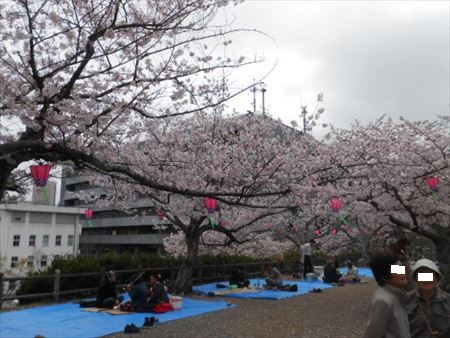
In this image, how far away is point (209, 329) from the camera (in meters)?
8.37

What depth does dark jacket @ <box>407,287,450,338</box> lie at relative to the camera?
3.00 meters

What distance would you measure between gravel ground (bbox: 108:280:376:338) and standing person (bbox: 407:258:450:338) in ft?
16.7

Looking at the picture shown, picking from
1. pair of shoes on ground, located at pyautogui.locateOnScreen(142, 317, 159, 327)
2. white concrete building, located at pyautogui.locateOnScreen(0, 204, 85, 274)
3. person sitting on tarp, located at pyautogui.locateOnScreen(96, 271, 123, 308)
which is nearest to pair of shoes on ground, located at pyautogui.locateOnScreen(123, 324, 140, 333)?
pair of shoes on ground, located at pyautogui.locateOnScreen(142, 317, 159, 327)

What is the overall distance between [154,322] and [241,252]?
12.4 meters

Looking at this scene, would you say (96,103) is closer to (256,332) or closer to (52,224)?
(256,332)

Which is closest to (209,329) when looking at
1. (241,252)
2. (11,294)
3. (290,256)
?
(11,294)

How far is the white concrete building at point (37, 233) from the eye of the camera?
127 ft

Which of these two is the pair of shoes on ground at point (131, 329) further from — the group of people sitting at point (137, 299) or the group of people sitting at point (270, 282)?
the group of people sitting at point (270, 282)

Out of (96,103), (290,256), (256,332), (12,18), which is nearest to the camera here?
(12,18)

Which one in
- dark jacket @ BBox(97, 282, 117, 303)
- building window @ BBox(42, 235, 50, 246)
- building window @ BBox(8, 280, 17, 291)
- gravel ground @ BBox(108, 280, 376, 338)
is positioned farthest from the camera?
building window @ BBox(42, 235, 50, 246)

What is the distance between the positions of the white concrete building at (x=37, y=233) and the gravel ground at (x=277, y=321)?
30.3 metres

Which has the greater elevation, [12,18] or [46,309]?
[12,18]

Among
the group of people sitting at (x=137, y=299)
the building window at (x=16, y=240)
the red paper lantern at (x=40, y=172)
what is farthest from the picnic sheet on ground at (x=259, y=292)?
the building window at (x=16, y=240)

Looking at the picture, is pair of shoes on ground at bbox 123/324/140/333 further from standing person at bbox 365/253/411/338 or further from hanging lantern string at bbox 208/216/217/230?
standing person at bbox 365/253/411/338
